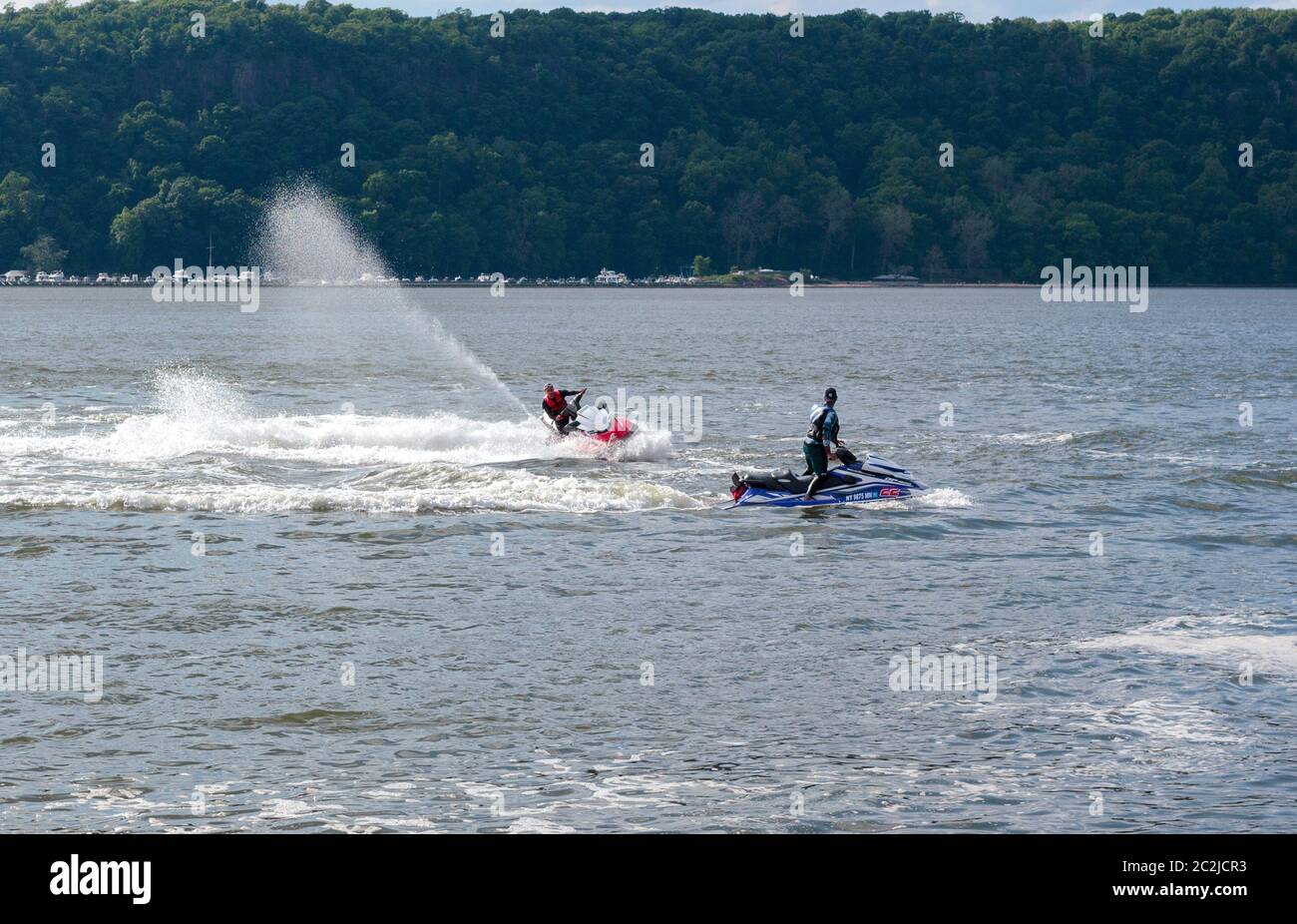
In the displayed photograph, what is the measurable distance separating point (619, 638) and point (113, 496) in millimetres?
14671

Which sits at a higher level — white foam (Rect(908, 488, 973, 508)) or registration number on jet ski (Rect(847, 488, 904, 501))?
registration number on jet ski (Rect(847, 488, 904, 501))

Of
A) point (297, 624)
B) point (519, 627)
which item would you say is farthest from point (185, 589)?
point (519, 627)

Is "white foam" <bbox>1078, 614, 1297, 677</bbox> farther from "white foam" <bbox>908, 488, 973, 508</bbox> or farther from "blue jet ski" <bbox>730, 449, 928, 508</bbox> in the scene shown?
"blue jet ski" <bbox>730, 449, 928, 508</bbox>

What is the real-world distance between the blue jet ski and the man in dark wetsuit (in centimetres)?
17

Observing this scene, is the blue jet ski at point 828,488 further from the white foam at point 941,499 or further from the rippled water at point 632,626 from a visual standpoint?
the rippled water at point 632,626

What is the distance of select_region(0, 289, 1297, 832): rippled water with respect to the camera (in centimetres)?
1546

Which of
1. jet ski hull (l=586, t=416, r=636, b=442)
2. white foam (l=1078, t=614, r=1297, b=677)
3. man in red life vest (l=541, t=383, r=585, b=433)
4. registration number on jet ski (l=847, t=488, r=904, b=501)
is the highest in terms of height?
man in red life vest (l=541, t=383, r=585, b=433)

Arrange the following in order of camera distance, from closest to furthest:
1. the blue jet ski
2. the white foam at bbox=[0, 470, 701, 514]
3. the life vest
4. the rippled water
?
the rippled water, the white foam at bbox=[0, 470, 701, 514], the blue jet ski, the life vest

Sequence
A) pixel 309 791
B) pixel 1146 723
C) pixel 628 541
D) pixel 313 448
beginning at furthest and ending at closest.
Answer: pixel 313 448 → pixel 628 541 → pixel 1146 723 → pixel 309 791

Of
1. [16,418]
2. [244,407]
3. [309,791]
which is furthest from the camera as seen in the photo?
[244,407]

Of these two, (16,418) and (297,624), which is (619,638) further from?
(16,418)

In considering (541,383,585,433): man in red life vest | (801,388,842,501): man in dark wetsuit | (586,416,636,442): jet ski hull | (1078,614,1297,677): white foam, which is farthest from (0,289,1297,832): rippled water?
(541,383,585,433): man in red life vest

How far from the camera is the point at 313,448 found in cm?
4084

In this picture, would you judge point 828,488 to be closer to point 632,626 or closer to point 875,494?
point 875,494
